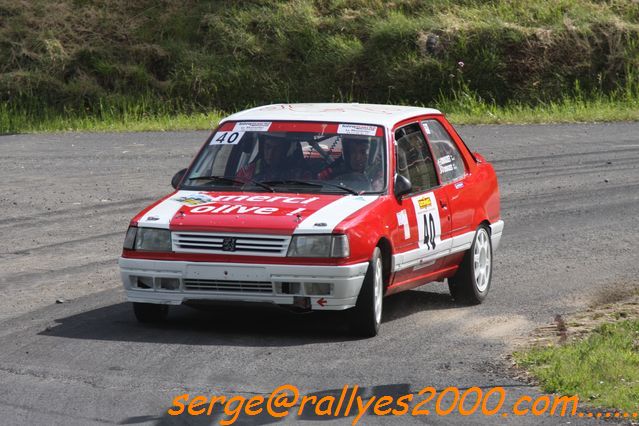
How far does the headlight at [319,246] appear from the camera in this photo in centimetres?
892

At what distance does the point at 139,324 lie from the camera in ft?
31.8

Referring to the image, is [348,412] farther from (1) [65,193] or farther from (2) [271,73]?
(2) [271,73]

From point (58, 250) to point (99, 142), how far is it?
32.2 ft

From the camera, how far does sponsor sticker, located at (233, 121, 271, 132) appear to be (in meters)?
10.3

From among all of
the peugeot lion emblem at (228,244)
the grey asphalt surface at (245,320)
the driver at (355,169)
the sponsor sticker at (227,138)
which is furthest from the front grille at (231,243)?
the sponsor sticker at (227,138)

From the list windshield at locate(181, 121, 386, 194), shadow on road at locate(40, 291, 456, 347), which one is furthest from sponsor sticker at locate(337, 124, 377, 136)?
shadow on road at locate(40, 291, 456, 347)

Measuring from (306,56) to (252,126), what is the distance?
19854 mm

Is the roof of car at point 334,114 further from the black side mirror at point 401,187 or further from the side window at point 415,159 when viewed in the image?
the black side mirror at point 401,187

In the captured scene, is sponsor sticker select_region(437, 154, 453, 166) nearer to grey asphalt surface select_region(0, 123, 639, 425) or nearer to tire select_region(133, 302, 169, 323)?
grey asphalt surface select_region(0, 123, 639, 425)

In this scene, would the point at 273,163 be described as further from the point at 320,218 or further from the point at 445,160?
the point at 445,160

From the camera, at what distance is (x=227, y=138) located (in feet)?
34.0

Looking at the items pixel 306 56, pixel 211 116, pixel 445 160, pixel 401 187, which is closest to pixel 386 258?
pixel 401 187

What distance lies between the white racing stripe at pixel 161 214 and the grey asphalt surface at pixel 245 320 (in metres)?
0.79

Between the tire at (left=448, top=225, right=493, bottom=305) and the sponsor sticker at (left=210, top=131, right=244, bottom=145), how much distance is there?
2.13 metres
